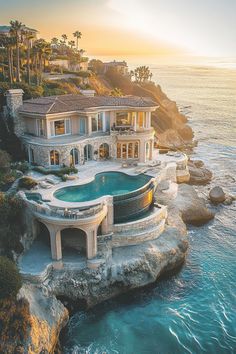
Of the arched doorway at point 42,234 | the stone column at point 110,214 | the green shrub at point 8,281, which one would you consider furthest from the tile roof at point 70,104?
the green shrub at point 8,281

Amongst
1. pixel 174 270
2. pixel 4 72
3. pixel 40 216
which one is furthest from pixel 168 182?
pixel 4 72

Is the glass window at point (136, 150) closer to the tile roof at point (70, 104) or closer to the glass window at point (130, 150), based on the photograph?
the glass window at point (130, 150)

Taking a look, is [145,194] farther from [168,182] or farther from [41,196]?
A: [41,196]

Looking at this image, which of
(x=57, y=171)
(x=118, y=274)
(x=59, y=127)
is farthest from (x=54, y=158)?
(x=118, y=274)

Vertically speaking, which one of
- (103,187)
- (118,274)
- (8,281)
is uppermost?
(103,187)

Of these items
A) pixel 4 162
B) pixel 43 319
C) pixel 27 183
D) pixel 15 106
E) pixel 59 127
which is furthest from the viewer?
pixel 59 127

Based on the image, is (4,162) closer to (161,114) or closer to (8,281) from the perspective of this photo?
(8,281)
